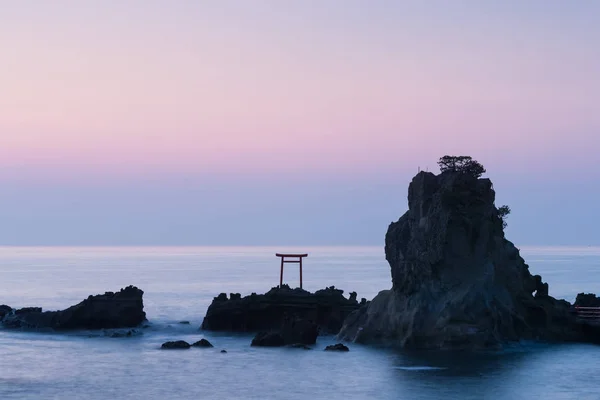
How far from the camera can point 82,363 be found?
7006 cm

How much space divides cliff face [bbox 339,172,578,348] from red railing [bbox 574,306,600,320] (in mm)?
1600

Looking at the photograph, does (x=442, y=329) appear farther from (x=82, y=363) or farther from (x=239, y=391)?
(x=82, y=363)

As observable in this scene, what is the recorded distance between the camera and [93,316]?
93062mm

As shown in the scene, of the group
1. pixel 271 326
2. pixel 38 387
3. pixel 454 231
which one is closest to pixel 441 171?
pixel 454 231

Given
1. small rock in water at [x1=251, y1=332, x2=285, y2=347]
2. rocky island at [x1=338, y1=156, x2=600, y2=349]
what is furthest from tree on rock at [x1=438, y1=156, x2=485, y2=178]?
small rock in water at [x1=251, y1=332, x2=285, y2=347]

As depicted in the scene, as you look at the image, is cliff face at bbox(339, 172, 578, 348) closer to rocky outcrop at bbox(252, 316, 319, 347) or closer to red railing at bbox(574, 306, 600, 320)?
red railing at bbox(574, 306, 600, 320)

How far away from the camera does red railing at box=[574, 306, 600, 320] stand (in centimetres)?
8169

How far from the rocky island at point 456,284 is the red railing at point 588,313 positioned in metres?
1.15

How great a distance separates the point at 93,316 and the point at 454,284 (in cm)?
3818

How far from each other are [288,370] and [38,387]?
17249mm

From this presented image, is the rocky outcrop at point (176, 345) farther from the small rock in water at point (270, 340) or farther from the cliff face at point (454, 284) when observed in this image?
the cliff face at point (454, 284)

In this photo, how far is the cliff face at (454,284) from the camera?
2869 inches

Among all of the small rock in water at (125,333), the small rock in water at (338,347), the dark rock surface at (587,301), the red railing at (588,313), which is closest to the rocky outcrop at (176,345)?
the small rock in water at (125,333)

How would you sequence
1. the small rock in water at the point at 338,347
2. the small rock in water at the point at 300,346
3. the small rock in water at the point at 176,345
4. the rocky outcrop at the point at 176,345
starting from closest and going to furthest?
the small rock in water at the point at 338,347, the small rock in water at the point at 300,346, the rocky outcrop at the point at 176,345, the small rock in water at the point at 176,345
